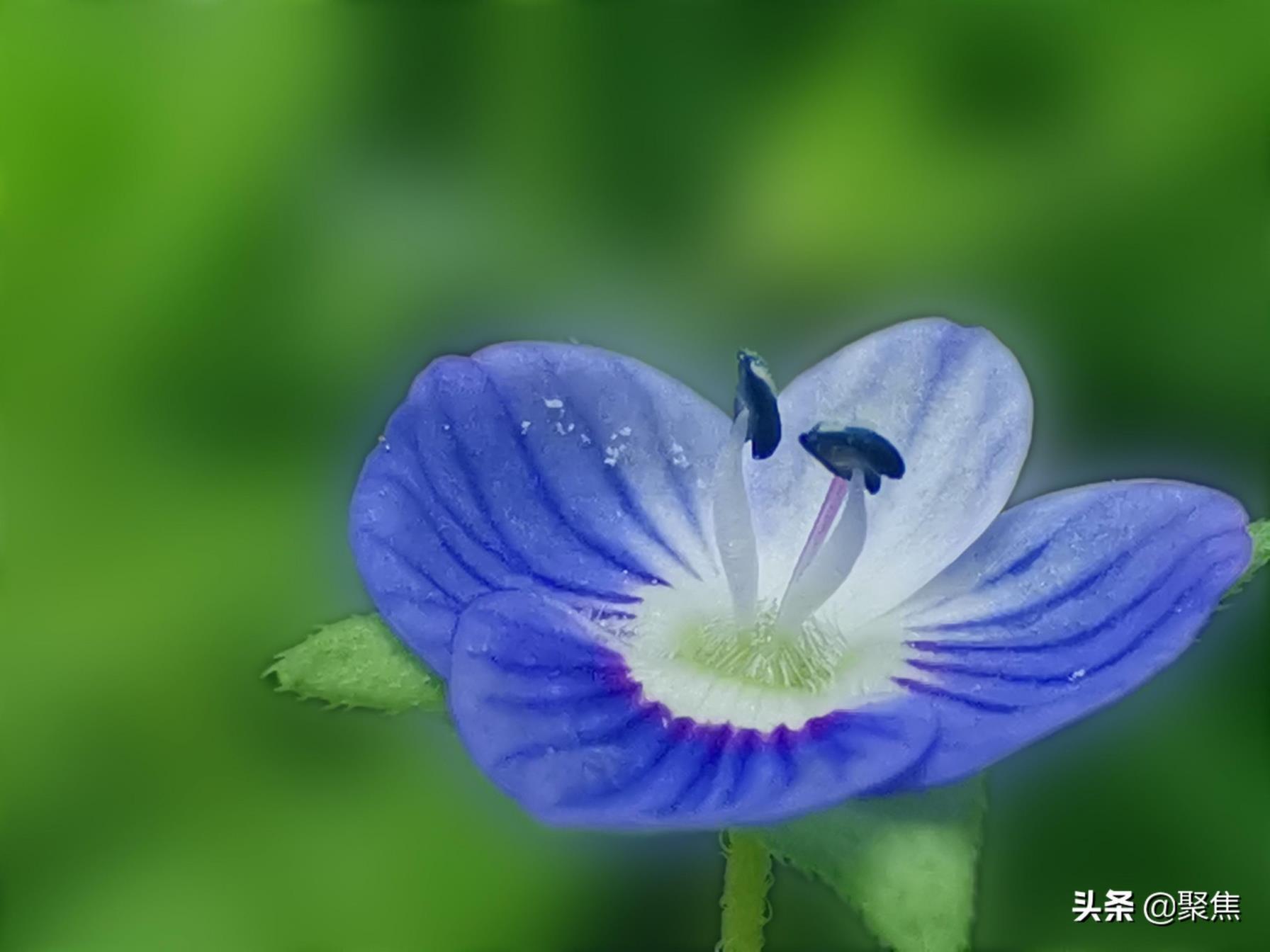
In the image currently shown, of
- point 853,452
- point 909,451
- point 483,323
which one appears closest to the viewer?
point 853,452

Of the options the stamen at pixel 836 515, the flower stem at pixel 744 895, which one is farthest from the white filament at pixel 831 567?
the flower stem at pixel 744 895

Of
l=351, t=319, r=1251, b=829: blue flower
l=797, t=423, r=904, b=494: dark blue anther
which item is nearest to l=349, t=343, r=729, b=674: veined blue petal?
l=351, t=319, r=1251, b=829: blue flower

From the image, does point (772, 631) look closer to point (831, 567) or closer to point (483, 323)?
point (831, 567)

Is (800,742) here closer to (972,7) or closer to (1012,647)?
(1012,647)

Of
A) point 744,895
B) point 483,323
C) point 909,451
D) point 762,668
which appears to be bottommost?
point 744,895

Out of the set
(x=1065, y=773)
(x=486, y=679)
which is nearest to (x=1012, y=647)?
(x=486, y=679)

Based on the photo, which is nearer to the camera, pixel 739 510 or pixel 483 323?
pixel 739 510
